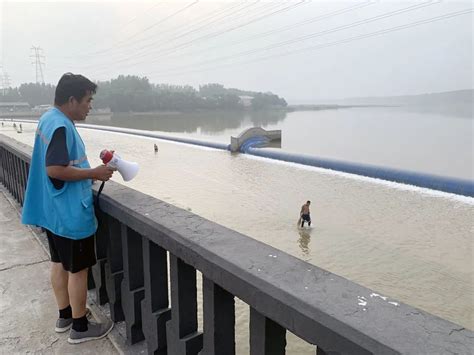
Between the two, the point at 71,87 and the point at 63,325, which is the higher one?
the point at 71,87

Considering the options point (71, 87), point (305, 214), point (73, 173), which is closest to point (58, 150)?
point (73, 173)

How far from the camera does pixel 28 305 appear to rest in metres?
2.23

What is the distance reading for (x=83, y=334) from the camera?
1915 mm

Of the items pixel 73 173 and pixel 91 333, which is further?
pixel 91 333

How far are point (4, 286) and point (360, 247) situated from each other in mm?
7184

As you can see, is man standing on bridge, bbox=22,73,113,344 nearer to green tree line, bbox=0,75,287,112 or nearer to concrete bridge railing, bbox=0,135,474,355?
concrete bridge railing, bbox=0,135,474,355

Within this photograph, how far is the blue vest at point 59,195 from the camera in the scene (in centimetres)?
177

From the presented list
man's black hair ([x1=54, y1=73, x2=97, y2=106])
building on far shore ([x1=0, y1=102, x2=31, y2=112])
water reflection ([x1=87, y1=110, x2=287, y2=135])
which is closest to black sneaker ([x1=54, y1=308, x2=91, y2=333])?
man's black hair ([x1=54, y1=73, x2=97, y2=106])

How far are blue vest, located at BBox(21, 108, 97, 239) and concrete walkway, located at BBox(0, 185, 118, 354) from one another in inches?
22.1

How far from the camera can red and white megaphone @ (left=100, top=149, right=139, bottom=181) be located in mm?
1872

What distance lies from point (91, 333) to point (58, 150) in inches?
36.5

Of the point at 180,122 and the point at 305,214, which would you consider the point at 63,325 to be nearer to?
the point at 305,214

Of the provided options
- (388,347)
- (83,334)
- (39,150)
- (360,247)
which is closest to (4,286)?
(83,334)

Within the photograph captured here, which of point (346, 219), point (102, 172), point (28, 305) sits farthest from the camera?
point (346, 219)
